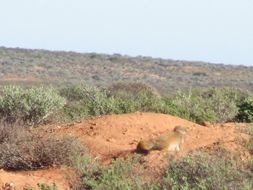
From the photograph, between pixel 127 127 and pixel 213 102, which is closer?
pixel 127 127

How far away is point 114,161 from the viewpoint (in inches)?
387

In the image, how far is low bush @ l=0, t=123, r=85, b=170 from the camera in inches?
436

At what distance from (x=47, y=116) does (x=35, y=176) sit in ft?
18.0

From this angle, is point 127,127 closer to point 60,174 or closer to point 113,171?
point 60,174

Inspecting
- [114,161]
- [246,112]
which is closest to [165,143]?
[114,161]

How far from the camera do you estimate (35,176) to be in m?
10.7

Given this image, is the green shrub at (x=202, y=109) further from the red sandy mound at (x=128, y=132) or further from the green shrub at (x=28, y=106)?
the green shrub at (x=28, y=106)

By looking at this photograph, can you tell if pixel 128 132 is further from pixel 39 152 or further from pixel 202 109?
pixel 202 109

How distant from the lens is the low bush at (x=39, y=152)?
36.3 ft

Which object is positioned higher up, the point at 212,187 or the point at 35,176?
the point at 212,187

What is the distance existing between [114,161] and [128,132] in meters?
3.41

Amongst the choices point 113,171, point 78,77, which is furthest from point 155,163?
point 78,77

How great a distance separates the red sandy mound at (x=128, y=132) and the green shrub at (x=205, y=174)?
212 centimetres

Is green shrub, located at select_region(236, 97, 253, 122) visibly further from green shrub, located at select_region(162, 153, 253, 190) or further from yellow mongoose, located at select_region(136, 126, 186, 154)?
green shrub, located at select_region(162, 153, 253, 190)
